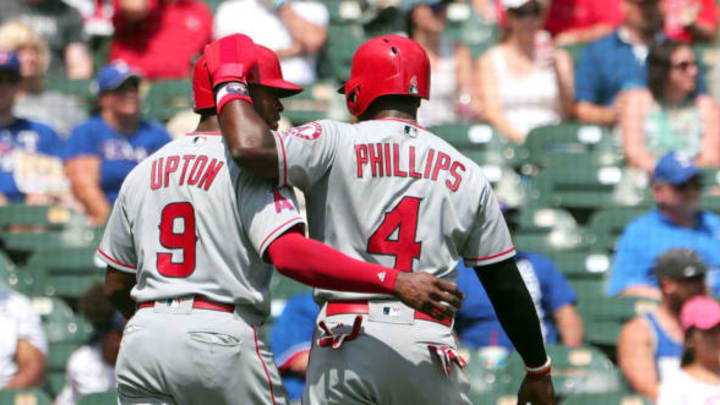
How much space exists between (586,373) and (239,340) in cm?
272

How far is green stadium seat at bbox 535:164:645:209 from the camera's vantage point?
23.8ft

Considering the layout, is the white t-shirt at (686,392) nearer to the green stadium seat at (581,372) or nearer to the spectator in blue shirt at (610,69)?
the green stadium seat at (581,372)

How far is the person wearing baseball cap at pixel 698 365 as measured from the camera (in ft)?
18.1

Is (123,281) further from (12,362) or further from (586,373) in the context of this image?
(586,373)

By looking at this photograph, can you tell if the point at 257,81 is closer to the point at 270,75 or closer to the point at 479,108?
the point at 270,75

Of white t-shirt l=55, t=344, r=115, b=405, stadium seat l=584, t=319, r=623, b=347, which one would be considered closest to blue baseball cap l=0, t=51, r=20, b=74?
white t-shirt l=55, t=344, r=115, b=405

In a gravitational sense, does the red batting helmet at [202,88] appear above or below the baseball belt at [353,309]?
above

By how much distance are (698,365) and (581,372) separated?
58 centimetres

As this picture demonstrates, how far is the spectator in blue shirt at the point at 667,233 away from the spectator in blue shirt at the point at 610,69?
97 cm

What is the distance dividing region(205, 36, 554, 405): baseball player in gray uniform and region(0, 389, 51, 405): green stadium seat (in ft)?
6.98

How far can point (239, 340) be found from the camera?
11.8 feet

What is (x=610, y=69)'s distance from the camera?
7664 millimetres

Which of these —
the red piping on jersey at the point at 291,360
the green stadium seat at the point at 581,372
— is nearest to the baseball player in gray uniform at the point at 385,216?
the red piping on jersey at the point at 291,360

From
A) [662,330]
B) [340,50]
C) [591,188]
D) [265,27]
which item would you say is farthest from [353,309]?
[340,50]
